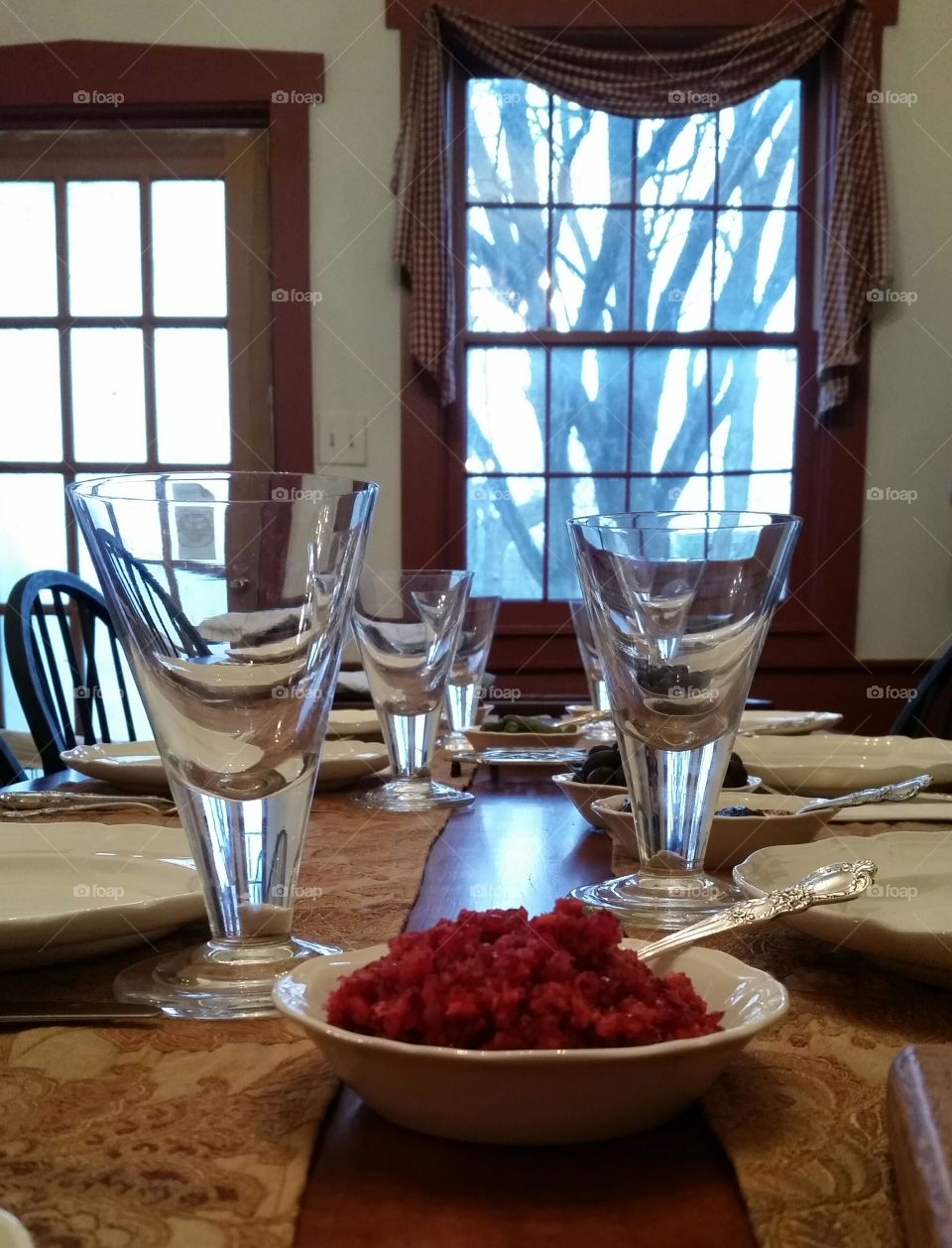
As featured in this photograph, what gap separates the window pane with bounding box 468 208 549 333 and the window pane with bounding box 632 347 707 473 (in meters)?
0.35

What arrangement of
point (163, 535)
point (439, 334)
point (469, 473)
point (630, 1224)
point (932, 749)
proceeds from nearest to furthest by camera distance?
point (630, 1224) → point (163, 535) → point (932, 749) → point (439, 334) → point (469, 473)

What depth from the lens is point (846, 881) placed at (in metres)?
0.49

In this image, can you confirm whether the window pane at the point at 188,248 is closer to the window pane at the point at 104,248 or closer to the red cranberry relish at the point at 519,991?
the window pane at the point at 104,248

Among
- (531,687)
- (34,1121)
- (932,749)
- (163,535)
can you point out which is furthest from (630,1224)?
(531,687)

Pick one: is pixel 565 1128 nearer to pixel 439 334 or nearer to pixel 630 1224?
pixel 630 1224

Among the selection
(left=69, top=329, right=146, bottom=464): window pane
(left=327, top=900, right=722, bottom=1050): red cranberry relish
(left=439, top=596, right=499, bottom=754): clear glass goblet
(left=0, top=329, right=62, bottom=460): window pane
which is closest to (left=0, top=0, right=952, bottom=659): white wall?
(left=69, top=329, right=146, bottom=464): window pane

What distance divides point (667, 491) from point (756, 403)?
0.35m

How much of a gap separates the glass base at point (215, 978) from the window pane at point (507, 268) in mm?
2949

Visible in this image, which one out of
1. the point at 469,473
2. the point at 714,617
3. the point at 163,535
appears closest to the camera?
the point at 163,535

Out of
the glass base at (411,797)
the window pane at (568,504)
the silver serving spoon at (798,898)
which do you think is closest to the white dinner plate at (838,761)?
the glass base at (411,797)

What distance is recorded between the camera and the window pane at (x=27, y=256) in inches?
132

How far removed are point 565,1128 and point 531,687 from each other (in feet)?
9.58

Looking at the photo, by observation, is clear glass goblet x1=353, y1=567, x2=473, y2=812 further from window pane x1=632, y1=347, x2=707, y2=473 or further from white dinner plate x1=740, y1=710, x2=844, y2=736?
window pane x1=632, y1=347, x2=707, y2=473

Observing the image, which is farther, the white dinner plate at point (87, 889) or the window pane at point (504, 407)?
the window pane at point (504, 407)
